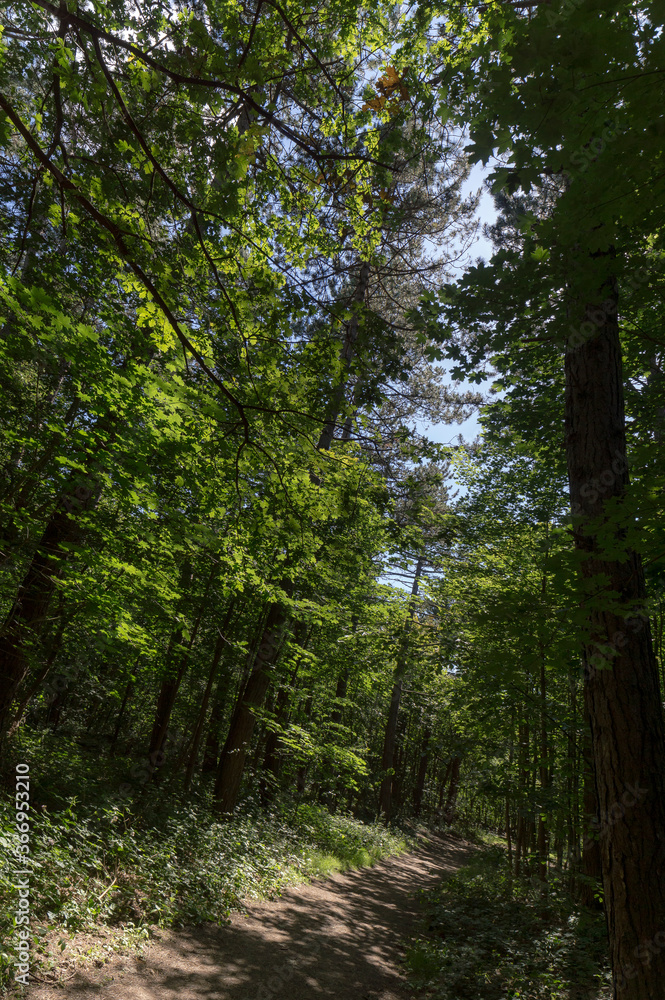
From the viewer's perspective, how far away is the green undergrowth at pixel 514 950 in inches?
202

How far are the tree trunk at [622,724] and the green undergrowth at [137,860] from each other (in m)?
4.05

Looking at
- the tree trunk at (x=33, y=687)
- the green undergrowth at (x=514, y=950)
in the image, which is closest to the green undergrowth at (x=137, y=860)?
the tree trunk at (x=33, y=687)

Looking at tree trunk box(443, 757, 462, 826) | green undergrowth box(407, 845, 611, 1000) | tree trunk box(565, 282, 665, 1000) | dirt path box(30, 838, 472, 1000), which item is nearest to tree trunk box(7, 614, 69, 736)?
dirt path box(30, 838, 472, 1000)

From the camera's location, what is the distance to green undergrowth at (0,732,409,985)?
4.22 metres

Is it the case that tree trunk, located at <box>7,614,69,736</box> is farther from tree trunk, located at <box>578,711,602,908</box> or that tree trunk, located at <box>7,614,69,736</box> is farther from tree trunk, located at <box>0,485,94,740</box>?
tree trunk, located at <box>578,711,602,908</box>

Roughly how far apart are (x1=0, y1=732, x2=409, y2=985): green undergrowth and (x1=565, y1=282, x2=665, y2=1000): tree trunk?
4.05 metres

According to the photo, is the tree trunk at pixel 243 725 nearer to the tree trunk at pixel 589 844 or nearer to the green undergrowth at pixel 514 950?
the green undergrowth at pixel 514 950

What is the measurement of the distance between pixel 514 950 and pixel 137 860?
4.64m

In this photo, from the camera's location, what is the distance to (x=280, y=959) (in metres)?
5.36
